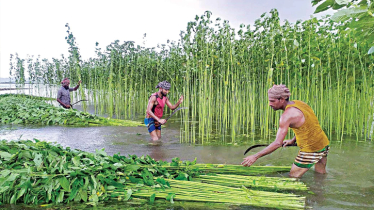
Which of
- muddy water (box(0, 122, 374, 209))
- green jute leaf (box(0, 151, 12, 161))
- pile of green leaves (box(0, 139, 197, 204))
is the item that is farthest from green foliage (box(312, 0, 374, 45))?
green jute leaf (box(0, 151, 12, 161))

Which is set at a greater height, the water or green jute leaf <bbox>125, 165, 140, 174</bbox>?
green jute leaf <bbox>125, 165, 140, 174</bbox>

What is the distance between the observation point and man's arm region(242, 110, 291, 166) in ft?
12.6

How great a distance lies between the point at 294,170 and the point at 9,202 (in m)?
3.70

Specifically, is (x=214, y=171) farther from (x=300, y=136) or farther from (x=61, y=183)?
(x=61, y=183)

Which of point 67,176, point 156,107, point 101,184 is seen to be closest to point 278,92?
point 101,184

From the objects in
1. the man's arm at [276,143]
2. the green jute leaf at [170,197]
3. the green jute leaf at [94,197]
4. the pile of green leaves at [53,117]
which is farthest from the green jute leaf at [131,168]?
the pile of green leaves at [53,117]

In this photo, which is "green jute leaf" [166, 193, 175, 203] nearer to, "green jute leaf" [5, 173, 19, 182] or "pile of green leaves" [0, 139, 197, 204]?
"pile of green leaves" [0, 139, 197, 204]

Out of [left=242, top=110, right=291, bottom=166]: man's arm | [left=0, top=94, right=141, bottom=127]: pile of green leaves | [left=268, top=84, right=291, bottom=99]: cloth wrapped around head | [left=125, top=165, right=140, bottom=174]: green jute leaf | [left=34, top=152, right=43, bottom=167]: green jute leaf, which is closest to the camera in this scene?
[left=34, top=152, right=43, bottom=167]: green jute leaf

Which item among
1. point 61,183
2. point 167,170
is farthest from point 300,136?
point 61,183

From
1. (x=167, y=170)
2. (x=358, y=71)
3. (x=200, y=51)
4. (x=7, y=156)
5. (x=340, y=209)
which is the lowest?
(x=340, y=209)

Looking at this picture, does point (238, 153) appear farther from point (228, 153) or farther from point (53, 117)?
point (53, 117)

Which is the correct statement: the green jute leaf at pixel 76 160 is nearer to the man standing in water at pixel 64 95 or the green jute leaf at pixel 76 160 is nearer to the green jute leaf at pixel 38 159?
the green jute leaf at pixel 38 159

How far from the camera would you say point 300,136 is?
13.9 feet

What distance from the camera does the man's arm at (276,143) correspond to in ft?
12.6
